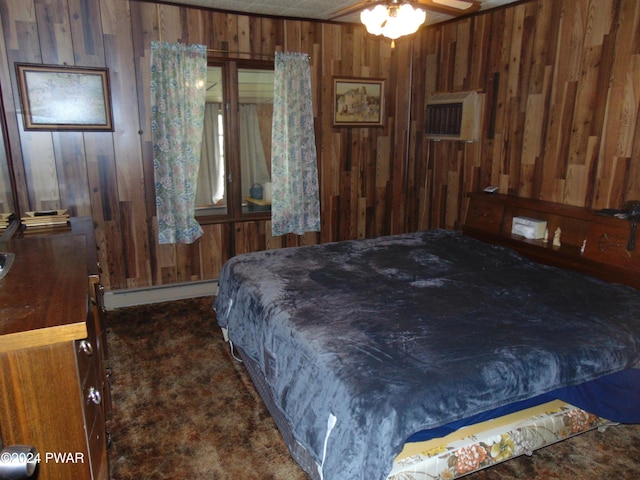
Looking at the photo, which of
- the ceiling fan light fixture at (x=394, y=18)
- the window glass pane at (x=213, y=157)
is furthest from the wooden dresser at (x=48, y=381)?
the window glass pane at (x=213, y=157)

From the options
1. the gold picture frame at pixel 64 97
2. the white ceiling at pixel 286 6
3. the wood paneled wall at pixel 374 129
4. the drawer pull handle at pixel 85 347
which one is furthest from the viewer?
the white ceiling at pixel 286 6

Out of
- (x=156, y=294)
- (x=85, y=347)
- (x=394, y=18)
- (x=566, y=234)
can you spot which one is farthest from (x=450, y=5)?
(x=156, y=294)

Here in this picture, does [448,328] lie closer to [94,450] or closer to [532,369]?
[532,369]

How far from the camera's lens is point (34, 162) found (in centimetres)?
380

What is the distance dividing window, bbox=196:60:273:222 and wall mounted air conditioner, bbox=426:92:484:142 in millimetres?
1744

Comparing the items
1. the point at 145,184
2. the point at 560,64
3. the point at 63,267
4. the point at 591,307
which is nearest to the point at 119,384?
the point at 63,267

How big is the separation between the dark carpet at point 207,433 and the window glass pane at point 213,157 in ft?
5.21

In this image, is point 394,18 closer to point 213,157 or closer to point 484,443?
point 484,443

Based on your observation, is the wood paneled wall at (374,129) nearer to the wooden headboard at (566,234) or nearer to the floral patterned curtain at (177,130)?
the floral patterned curtain at (177,130)

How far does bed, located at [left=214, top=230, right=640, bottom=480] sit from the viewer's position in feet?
5.69

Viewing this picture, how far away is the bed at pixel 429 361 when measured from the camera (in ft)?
5.69

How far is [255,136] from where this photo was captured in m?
4.71

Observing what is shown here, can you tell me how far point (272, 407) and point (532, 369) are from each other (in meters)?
1.37

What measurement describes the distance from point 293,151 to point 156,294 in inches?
77.0
